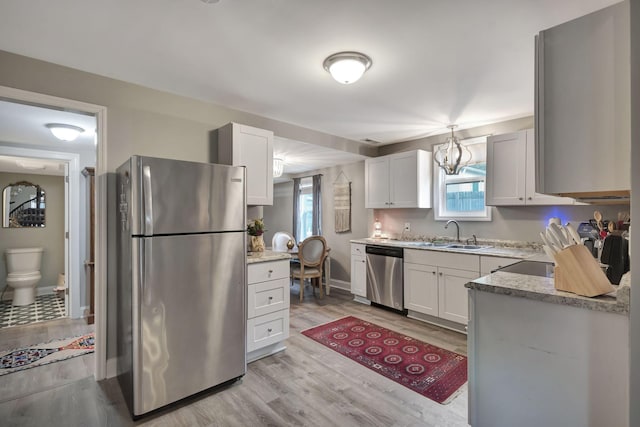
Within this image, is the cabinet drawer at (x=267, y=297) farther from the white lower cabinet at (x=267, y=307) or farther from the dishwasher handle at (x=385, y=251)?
the dishwasher handle at (x=385, y=251)

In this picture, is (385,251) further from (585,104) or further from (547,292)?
(585,104)

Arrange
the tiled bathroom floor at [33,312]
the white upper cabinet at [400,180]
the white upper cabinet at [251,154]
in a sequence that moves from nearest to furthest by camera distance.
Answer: the white upper cabinet at [251,154] → the tiled bathroom floor at [33,312] → the white upper cabinet at [400,180]

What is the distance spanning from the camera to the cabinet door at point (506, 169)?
3.23 m

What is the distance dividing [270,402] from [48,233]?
5386 millimetres

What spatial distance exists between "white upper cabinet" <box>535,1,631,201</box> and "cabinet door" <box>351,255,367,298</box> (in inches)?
126

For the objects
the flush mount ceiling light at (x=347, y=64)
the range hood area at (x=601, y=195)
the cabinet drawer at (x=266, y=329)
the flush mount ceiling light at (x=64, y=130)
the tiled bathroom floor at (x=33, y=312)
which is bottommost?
the tiled bathroom floor at (x=33, y=312)

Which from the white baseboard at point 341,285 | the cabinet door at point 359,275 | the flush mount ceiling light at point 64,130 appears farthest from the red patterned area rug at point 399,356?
the flush mount ceiling light at point 64,130

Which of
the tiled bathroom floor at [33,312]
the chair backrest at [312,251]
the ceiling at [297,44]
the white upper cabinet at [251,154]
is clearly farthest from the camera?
the chair backrest at [312,251]

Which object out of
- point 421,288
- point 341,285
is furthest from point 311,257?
point 421,288

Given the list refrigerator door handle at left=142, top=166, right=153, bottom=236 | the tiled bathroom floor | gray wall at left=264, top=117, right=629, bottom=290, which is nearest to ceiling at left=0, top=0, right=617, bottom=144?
refrigerator door handle at left=142, top=166, right=153, bottom=236

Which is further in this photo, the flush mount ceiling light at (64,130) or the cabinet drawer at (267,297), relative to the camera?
the flush mount ceiling light at (64,130)

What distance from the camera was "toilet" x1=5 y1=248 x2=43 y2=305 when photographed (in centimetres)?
451

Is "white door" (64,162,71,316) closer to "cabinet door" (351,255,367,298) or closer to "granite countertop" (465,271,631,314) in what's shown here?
"cabinet door" (351,255,367,298)

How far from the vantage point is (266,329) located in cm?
279
